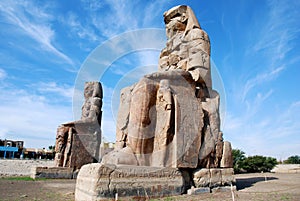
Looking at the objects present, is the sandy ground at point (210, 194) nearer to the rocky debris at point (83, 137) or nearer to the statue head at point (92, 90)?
the rocky debris at point (83, 137)

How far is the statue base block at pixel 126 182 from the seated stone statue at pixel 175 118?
270 millimetres

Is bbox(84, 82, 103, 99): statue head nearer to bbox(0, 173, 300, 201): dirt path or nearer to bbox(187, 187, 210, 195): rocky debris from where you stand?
bbox(0, 173, 300, 201): dirt path

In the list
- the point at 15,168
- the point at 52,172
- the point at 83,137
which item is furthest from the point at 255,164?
the point at 15,168

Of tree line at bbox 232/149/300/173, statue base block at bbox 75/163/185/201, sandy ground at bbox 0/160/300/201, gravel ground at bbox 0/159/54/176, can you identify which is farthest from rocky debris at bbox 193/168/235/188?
tree line at bbox 232/149/300/173

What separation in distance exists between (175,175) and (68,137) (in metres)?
7.35

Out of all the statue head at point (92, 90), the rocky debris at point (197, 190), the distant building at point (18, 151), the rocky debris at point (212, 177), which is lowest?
the rocky debris at point (197, 190)

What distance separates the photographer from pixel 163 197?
4.44m

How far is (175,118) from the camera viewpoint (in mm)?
4969

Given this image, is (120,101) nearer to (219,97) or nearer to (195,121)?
(195,121)

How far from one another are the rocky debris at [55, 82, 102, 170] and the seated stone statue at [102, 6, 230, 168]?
548 cm

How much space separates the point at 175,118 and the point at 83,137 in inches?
281

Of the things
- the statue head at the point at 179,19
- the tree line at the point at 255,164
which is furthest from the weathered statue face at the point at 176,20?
the tree line at the point at 255,164

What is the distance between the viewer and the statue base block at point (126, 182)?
3.84 metres

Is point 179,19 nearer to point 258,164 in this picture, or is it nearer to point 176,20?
point 176,20
